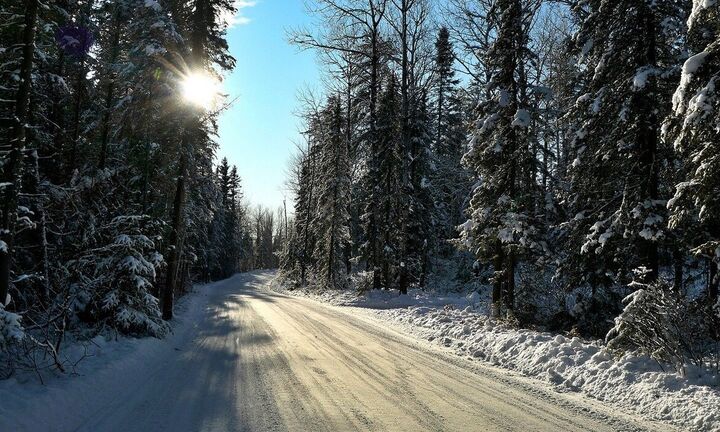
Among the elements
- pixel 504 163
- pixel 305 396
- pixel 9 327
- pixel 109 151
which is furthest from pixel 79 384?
pixel 504 163

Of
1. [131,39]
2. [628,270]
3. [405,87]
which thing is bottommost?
[628,270]

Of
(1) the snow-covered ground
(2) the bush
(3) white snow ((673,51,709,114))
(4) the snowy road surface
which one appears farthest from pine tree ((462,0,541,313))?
(3) white snow ((673,51,709,114))

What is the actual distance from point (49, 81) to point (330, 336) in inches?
397

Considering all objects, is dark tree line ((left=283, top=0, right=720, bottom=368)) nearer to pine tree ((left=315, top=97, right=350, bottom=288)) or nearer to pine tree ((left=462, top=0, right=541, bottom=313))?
pine tree ((left=462, top=0, right=541, bottom=313))

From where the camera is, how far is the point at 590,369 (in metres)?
7.58

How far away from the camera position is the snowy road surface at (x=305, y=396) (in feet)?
18.3

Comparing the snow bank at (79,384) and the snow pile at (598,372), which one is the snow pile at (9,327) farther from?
the snow pile at (598,372)

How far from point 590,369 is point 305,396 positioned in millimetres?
4805

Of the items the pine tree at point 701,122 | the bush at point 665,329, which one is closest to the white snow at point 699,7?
the pine tree at point 701,122

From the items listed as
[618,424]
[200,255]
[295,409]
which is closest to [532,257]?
[618,424]

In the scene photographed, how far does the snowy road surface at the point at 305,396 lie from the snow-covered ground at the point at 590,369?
483 mm

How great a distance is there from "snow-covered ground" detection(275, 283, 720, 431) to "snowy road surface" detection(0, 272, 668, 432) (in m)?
0.48

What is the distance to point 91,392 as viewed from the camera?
259 inches

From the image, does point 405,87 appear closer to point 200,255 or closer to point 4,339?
point 4,339
